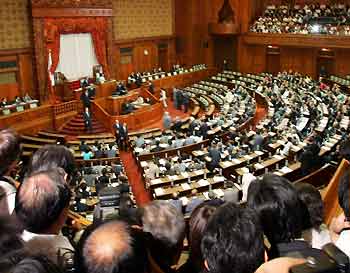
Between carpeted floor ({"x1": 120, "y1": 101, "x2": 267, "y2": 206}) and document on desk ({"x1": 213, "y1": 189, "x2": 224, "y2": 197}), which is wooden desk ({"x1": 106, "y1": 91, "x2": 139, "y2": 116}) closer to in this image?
carpeted floor ({"x1": 120, "y1": 101, "x2": 267, "y2": 206})

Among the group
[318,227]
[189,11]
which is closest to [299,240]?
[318,227]

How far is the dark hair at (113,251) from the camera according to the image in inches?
83.5

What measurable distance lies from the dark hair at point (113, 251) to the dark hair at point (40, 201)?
17.8 inches

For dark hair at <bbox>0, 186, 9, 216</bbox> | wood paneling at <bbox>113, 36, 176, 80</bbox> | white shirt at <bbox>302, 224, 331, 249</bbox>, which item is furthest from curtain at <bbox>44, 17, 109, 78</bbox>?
white shirt at <bbox>302, 224, 331, 249</bbox>

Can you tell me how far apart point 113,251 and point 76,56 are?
1954cm

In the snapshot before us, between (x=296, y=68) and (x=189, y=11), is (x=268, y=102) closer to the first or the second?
(x=296, y=68)

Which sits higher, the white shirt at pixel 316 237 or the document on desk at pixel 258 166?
the white shirt at pixel 316 237

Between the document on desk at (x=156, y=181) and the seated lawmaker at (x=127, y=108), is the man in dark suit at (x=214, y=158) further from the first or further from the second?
the seated lawmaker at (x=127, y=108)

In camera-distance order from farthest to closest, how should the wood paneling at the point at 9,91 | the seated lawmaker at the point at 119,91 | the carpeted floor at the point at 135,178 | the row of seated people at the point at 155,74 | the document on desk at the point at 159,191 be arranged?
1. the row of seated people at the point at 155,74
2. the seated lawmaker at the point at 119,91
3. the wood paneling at the point at 9,91
4. the carpeted floor at the point at 135,178
5. the document on desk at the point at 159,191

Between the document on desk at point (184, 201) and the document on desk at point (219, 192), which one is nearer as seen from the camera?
the document on desk at point (184, 201)

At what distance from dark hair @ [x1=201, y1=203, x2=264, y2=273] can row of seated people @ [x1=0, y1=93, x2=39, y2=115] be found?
1423 centimetres

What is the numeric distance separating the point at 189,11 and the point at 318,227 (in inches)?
961

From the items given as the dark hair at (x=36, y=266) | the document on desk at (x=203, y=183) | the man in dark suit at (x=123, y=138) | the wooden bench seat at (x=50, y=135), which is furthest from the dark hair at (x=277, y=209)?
the wooden bench seat at (x=50, y=135)

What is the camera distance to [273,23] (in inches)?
913
